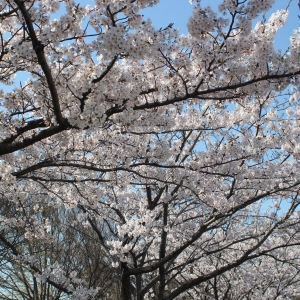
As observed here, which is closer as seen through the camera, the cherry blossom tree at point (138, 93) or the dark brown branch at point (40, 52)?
the dark brown branch at point (40, 52)

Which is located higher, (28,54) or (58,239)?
(58,239)

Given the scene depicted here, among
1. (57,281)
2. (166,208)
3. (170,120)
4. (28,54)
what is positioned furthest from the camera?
(166,208)

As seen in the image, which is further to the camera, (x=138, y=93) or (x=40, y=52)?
(x=138, y=93)

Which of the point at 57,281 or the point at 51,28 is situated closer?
the point at 51,28

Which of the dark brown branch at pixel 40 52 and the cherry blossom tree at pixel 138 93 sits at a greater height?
the cherry blossom tree at pixel 138 93

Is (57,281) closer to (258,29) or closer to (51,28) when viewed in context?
(51,28)

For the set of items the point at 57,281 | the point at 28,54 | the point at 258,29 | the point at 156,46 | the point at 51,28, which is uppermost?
the point at 258,29

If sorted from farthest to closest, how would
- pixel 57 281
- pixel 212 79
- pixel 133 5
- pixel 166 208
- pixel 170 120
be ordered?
1. pixel 166 208
2. pixel 57 281
3. pixel 170 120
4. pixel 212 79
5. pixel 133 5

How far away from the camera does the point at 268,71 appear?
3.60m

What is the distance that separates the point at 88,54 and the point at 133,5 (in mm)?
669

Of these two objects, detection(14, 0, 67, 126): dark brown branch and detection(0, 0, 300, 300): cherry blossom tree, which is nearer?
detection(14, 0, 67, 126): dark brown branch

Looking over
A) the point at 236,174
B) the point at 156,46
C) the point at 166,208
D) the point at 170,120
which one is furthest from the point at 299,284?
the point at 156,46

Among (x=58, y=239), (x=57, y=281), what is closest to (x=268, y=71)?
(x=57, y=281)

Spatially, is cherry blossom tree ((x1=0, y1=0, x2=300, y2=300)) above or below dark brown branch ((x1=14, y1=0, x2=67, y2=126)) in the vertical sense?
above
